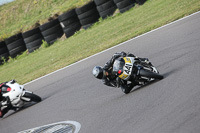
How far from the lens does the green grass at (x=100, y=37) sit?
14.0 meters

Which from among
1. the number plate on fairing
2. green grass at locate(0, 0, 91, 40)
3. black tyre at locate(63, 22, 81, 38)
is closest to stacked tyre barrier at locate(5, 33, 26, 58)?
black tyre at locate(63, 22, 81, 38)

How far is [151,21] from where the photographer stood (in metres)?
14.7

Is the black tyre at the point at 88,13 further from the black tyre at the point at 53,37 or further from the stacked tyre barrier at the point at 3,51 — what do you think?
the stacked tyre barrier at the point at 3,51

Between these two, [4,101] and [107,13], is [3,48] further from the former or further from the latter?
[4,101]

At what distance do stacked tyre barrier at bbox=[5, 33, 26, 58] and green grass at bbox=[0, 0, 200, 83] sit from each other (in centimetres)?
107

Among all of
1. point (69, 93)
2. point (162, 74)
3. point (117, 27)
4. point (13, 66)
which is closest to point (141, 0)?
point (117, 27)

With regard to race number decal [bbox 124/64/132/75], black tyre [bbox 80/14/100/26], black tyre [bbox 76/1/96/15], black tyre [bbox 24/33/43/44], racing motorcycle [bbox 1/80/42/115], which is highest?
black tyre [bbox 76/1/96/15]

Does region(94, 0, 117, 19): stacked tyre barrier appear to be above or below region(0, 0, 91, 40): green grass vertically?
below

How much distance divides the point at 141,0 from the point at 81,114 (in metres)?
12.0

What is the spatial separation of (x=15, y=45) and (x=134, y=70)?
1537 centimetres

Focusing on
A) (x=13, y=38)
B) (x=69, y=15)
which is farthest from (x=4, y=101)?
(x=13, y=38)

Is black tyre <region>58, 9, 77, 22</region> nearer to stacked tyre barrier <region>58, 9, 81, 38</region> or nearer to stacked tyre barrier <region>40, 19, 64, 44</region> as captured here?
stacked tyre barrier <region>58, 9, 81, 38</region>

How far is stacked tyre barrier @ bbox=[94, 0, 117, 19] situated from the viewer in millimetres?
18406

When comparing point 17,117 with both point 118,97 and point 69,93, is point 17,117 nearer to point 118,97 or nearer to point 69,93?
point 69,93
